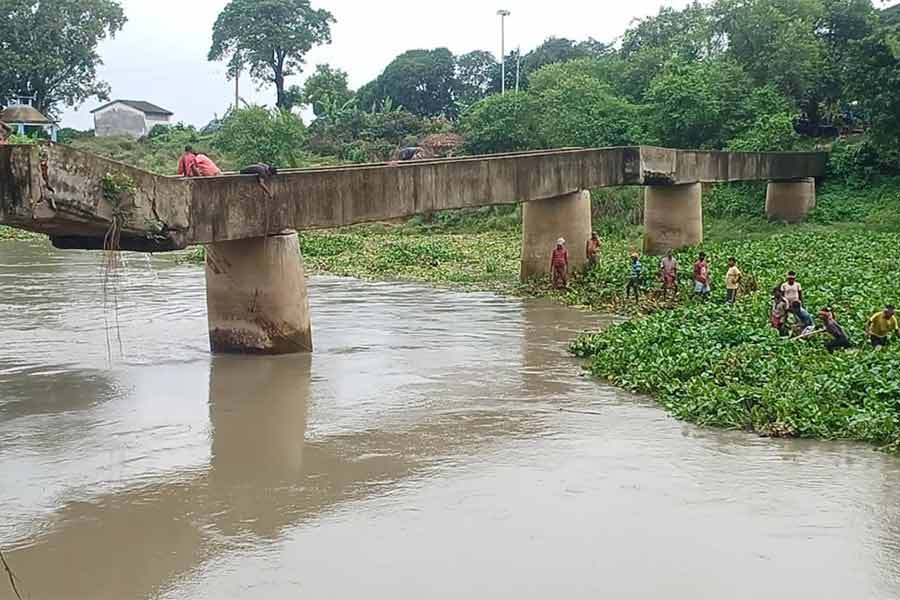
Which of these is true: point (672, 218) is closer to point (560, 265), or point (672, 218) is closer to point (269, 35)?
point (560, 265)

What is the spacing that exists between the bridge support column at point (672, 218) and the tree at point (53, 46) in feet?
153

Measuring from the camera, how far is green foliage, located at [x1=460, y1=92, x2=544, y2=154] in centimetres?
4338

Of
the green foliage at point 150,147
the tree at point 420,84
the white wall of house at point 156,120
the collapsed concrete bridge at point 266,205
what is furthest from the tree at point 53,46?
the collapsed concrete bridge at point 266,205

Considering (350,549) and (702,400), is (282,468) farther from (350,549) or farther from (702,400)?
(702,400)

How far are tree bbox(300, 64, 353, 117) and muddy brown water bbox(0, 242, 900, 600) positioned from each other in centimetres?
5026

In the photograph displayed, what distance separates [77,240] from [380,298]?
1041cm

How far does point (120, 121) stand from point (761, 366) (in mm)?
68531

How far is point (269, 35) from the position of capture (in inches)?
2815

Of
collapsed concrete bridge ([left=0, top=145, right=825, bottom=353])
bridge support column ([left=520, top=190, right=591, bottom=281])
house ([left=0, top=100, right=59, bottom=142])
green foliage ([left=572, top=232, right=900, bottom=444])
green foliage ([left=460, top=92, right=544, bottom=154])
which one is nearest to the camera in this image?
green foliage ([left=572, top=232, right=900, bottom=444])

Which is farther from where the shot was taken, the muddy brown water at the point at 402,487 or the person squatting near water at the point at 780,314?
the person squatting near water at the point at 780,314

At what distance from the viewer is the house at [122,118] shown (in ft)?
246

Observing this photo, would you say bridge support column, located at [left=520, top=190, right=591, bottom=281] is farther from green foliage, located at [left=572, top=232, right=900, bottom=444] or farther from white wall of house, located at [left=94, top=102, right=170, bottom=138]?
white wall of house, located at [left=94, top=102, right=170, bottom=138]

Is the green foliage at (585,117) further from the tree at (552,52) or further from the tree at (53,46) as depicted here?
the tree at (53,46)

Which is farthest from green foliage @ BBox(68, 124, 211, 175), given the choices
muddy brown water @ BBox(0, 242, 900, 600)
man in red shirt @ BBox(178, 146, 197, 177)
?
muddy brown water @ BBox(0, 242, 900, 600)
